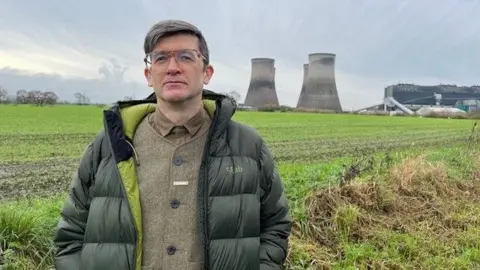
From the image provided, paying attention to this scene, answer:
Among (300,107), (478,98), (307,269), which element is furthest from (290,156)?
(478,98)

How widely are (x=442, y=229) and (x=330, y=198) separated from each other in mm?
1032

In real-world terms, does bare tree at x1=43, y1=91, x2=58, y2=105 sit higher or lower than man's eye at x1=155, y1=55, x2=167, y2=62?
higher

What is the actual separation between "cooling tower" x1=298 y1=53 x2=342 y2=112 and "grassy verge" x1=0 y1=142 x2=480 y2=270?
38.3 m

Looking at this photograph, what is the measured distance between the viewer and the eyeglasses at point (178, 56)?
177cm

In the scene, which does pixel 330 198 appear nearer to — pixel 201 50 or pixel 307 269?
pixel 307 269

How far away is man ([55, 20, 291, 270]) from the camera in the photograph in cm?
175

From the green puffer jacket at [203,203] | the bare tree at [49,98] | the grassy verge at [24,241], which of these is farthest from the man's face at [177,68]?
the bare tree at [49,98]

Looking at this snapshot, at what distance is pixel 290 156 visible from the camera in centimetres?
1119

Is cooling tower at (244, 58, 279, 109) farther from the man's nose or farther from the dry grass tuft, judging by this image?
the man's nose

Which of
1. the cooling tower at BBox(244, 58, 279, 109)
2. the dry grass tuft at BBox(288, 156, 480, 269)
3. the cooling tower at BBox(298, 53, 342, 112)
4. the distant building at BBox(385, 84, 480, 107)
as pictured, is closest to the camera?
the dry grass tuft at BBox(288, 156, 480, 269)

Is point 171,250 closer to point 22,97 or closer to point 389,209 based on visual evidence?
point 389,209

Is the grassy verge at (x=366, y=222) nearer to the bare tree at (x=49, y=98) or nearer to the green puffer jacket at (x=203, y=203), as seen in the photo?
the green puffer jacket at (x=203, y=203)

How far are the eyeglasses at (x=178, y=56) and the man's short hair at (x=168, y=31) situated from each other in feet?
0.11

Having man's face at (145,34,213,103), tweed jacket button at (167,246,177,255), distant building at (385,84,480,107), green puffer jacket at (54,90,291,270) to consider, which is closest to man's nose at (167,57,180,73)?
man's face at (145,34,213,103)
